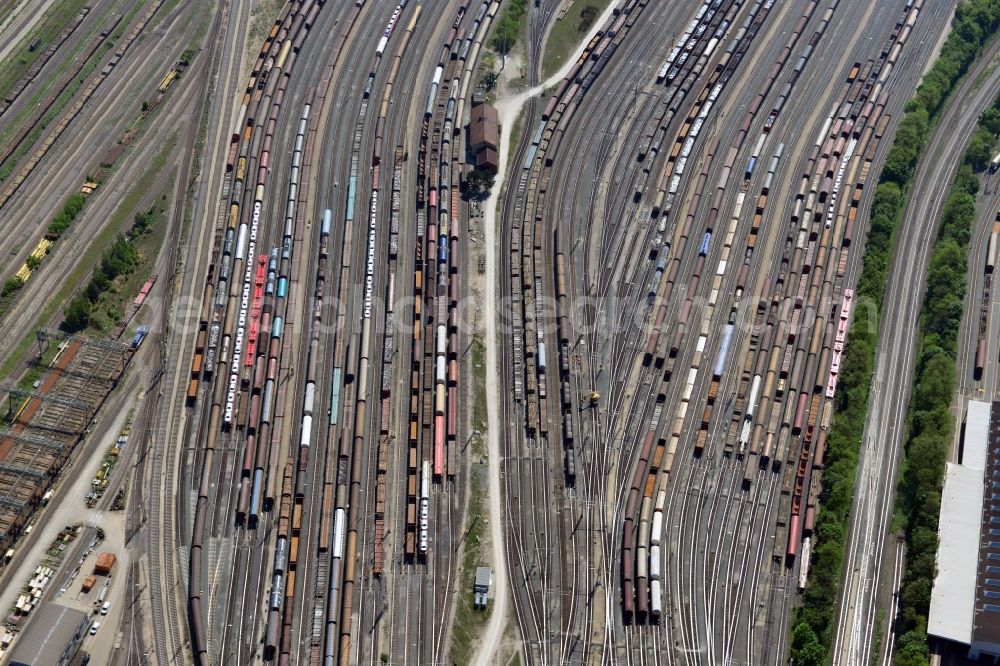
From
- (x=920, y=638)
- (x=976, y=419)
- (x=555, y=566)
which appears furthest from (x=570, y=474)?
(x=976, y=419)

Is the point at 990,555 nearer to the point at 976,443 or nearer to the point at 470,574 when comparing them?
the point at 976,443

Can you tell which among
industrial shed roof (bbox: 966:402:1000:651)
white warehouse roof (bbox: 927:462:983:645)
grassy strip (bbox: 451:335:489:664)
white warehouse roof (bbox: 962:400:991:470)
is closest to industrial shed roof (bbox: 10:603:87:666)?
grassy strip (bbox: 451:335:489:664)

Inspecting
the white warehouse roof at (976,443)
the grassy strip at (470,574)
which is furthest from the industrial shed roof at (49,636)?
the white warehouse roof at (976,443)

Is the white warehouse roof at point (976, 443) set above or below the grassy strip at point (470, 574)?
above

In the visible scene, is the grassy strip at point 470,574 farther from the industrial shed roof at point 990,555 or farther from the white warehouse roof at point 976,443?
the white warehouse roof at point 976,443

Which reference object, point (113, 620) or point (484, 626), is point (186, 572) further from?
point (484, 626)

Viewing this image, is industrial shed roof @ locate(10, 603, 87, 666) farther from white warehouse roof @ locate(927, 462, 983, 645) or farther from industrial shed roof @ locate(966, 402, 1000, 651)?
industrial shed roof @ locate(966, 402, 1000, 651)
